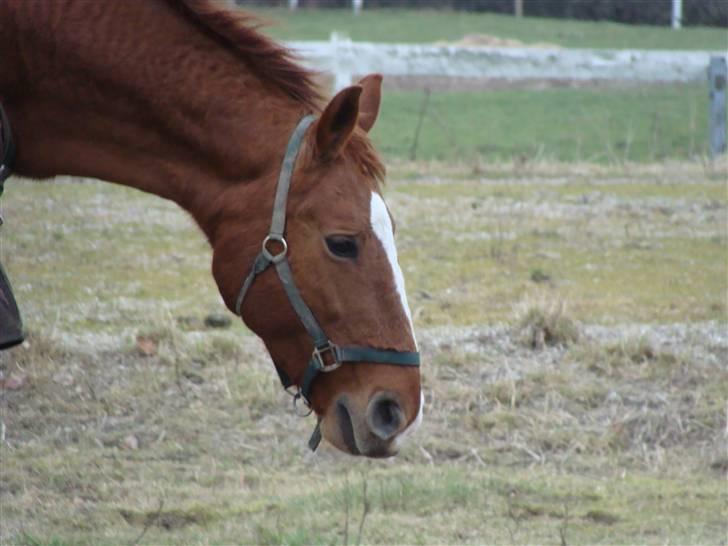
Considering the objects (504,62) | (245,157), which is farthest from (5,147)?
(504,62)

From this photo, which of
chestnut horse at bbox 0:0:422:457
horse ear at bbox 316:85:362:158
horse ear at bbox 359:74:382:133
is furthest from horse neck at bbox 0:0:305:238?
horse ear at bbox 359:74:382:133

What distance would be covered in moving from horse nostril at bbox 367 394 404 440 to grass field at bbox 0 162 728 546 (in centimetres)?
118

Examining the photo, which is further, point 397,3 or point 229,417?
point 397,3

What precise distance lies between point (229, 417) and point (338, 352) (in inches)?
124

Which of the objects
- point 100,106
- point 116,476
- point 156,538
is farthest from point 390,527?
point 100,106

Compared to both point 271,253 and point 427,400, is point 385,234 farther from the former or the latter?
point 427,400

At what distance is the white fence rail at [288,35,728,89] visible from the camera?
15.0 metres

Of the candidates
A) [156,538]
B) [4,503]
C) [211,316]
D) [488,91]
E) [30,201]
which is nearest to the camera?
[156,538]

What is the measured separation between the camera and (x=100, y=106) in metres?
4.40

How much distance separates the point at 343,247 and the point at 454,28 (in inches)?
1006

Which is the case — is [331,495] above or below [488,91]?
above

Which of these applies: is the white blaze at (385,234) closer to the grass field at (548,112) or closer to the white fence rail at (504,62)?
the grass field at (548,112)

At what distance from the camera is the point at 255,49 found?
4410 mm

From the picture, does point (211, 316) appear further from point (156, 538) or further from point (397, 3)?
point (397, 3)
